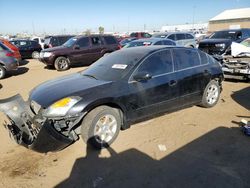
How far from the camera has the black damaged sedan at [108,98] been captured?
12.6ft

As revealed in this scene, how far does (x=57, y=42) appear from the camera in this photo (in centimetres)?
1902

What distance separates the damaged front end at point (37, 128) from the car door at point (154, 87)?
3.84 ft

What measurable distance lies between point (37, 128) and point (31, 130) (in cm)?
11

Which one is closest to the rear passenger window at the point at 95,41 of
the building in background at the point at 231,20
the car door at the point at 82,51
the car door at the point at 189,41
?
the car door at the point at 82,51

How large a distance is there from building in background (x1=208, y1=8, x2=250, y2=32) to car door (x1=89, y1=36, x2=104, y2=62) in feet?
169

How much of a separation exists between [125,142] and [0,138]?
243 cm

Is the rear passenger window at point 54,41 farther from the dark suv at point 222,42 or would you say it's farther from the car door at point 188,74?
the car door at point 188,74

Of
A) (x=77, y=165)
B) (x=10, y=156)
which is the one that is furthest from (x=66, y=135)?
(x=10, y=156)

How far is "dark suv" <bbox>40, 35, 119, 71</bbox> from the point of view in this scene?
12.9 metres

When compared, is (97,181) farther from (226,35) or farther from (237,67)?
(226,35)

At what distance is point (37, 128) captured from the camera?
383cm

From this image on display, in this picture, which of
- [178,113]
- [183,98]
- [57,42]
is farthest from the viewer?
[57,42]

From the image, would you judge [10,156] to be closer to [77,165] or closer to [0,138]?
[0,138]

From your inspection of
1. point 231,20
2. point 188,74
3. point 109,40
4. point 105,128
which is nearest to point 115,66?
point 105,128
